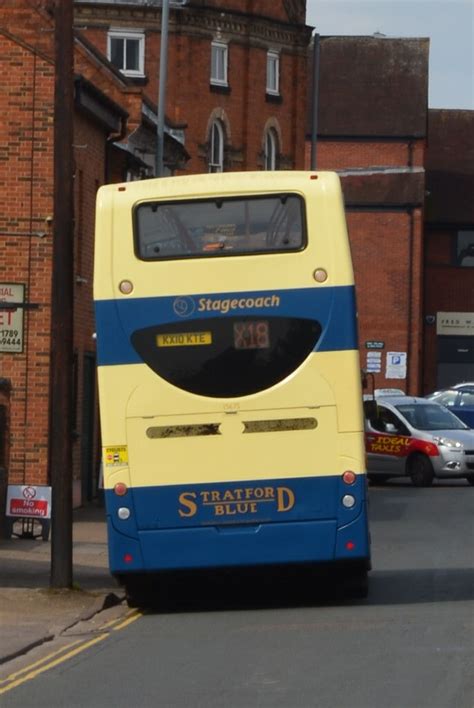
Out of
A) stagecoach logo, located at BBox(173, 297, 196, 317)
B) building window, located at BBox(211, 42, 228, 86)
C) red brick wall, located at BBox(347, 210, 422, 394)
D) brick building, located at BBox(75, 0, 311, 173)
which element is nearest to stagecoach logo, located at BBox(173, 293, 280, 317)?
stagecoach logo, located at BBox(173, 297, 196, 317)

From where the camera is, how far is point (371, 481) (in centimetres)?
3725

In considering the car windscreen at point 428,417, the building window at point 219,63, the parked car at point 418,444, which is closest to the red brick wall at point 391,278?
the building window at point 219,63

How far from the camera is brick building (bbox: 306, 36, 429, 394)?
67.1 metres

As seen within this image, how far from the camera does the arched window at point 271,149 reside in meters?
51.7

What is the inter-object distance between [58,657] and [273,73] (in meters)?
40.8

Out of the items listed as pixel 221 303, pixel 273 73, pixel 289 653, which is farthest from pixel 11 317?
pixel 273 73

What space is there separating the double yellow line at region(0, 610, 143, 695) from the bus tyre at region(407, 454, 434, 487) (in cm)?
2026

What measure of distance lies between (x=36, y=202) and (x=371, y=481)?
13880 millimetres

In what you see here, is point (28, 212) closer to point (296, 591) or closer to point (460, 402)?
point (296, 591)

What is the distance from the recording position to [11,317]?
84.1 ft

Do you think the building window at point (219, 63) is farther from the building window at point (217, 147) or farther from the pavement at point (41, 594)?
the pavement at point (41, 594)

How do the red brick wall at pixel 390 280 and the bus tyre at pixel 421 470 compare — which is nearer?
the bus tyre at pixel 421 470

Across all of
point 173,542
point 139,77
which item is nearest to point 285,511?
point 173,542

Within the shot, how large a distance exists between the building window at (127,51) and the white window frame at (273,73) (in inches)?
176
